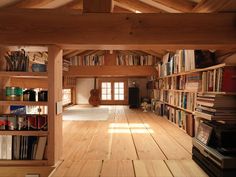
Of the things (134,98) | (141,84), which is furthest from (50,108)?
(141,84)

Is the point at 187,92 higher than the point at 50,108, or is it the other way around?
Answer: the point at 187,92

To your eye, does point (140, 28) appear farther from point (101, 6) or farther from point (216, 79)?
point (216, 79)

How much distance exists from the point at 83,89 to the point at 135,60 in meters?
3.72

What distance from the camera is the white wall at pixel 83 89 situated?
35.5ft

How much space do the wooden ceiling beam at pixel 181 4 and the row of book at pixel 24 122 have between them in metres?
2.25

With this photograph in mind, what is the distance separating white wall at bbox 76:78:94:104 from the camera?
10820 millimetres

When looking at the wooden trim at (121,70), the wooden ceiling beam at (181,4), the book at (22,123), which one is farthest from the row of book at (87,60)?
the book at (22,123)

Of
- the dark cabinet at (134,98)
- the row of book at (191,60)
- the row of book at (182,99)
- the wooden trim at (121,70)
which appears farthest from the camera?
the dark cabinet at (134,98)

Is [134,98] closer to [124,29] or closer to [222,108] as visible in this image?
[222,108]

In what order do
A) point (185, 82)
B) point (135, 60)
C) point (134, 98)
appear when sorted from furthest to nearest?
point (134, 98) < point (135, 60) < point (185, 82)

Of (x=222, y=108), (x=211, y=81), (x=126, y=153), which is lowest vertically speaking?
(x=126, y=153)

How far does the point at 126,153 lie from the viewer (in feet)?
9.77

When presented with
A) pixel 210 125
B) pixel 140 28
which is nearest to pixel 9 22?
pixel 140 28

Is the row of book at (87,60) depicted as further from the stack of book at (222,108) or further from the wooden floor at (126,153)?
the stack of book at (222,108)
